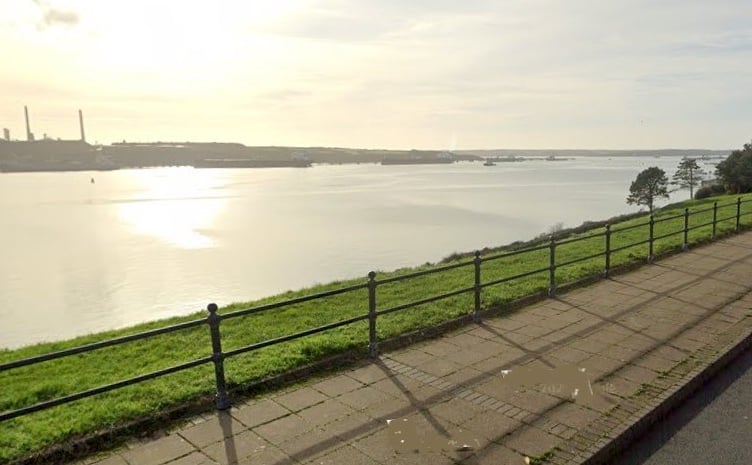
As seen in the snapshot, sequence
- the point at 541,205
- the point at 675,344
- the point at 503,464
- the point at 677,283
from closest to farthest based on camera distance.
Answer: the point at 503,464 < the point at 675,344 < the point at 677,283 < the point at 541,205

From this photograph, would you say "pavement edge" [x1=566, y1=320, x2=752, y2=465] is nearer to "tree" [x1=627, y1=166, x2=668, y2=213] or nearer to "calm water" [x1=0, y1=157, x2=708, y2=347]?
"calm water" [x1=0, y1=157, x2=708, y2=347]

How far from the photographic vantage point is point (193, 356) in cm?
703

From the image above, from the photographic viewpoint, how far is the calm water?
19.9 meters

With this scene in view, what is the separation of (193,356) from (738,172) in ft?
135

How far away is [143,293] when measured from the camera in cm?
2139

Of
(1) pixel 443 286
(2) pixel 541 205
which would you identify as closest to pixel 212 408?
(1) pixel 443 286

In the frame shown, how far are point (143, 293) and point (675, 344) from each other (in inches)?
771

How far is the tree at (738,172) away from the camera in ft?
119

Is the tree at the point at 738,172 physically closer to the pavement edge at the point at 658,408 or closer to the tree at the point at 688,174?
the tree at the point at 688,174

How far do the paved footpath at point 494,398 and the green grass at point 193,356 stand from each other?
0.53m

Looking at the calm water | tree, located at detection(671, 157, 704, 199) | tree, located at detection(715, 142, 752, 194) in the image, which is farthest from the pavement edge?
tree, located at detection(671, 157, 704, 199)

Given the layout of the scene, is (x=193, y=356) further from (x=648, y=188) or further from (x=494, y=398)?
(x=648, y=188)

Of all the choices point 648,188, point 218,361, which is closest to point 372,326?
point 218,361

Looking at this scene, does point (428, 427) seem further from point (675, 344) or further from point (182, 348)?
point (182, 348)
